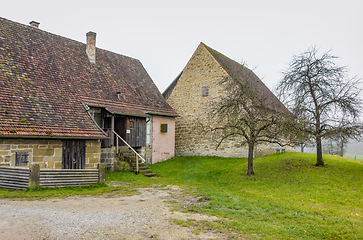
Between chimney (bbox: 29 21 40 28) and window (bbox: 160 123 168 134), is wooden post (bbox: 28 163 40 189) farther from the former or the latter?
chimney (bbox: 29 21 40 28)

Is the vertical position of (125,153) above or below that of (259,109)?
below

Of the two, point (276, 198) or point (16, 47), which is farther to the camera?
point (16, 47)

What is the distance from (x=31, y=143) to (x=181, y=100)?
48.5 ft

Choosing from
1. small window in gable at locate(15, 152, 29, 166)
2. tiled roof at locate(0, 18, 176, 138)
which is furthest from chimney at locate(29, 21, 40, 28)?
small window in gable at locate(15, 152, 29, 166)

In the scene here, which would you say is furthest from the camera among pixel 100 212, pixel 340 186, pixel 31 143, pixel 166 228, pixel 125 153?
pixel 125 153

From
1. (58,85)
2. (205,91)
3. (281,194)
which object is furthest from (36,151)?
(205,91)

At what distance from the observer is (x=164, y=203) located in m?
8.75

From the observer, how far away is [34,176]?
1009 cm

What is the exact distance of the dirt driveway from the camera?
217 inches

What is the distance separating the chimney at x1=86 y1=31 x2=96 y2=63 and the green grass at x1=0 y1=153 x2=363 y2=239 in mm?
8783

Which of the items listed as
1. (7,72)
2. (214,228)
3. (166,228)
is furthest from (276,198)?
(7,72)

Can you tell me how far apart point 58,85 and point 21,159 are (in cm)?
509

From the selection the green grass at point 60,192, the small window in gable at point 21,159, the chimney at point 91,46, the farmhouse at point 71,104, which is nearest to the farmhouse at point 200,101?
the farmhouse at point 71,104

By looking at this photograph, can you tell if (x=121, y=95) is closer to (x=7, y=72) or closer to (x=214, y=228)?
(x=7, y=72)
